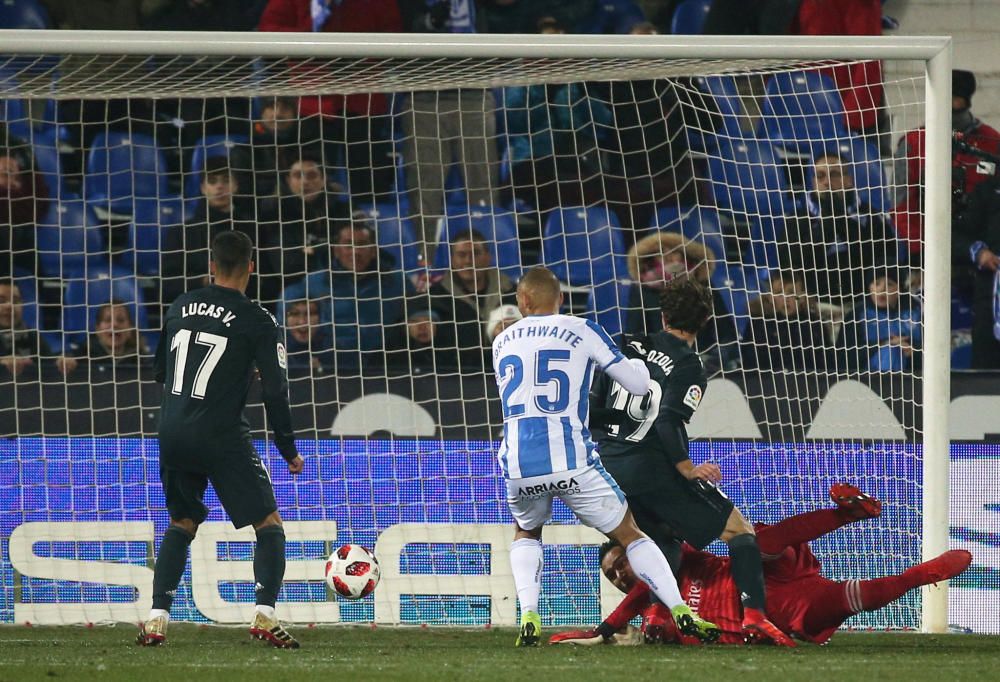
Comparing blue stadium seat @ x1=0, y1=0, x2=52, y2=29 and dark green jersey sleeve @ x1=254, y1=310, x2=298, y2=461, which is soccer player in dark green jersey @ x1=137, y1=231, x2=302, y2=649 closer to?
dark green jersey sleeve @ x1=254, y1=310, x2=298, y2=461

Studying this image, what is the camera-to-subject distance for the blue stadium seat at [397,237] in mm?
8516

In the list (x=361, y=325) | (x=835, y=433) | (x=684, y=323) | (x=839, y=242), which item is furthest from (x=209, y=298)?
(x=839, y=242)

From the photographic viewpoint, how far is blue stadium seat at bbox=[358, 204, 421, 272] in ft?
27.9

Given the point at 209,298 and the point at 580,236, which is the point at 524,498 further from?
the point at 580,236

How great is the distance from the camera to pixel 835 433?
7.57 meters

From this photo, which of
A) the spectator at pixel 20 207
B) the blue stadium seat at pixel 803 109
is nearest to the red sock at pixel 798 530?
the blue stadium seat at pixel 803 109

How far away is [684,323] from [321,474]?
2.34 m

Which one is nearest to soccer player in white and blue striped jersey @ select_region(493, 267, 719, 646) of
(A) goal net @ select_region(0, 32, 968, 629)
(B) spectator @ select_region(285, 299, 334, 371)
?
(A) goal net @ select_region(0, 32, 968, 629)

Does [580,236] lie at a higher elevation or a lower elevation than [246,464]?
higher

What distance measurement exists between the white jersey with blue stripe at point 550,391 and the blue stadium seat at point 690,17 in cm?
575

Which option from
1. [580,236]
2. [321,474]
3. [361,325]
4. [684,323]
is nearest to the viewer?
[684,323]

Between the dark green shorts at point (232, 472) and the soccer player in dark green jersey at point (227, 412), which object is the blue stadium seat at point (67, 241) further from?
the dark green shorts at point (232, 472)

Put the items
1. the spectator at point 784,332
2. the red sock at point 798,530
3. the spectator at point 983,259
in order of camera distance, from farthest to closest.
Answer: the spectator at point 983,259
the spectator at point 784,332
the red sock at point 798,530

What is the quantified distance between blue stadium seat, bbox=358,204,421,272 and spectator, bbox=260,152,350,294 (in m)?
0.20
